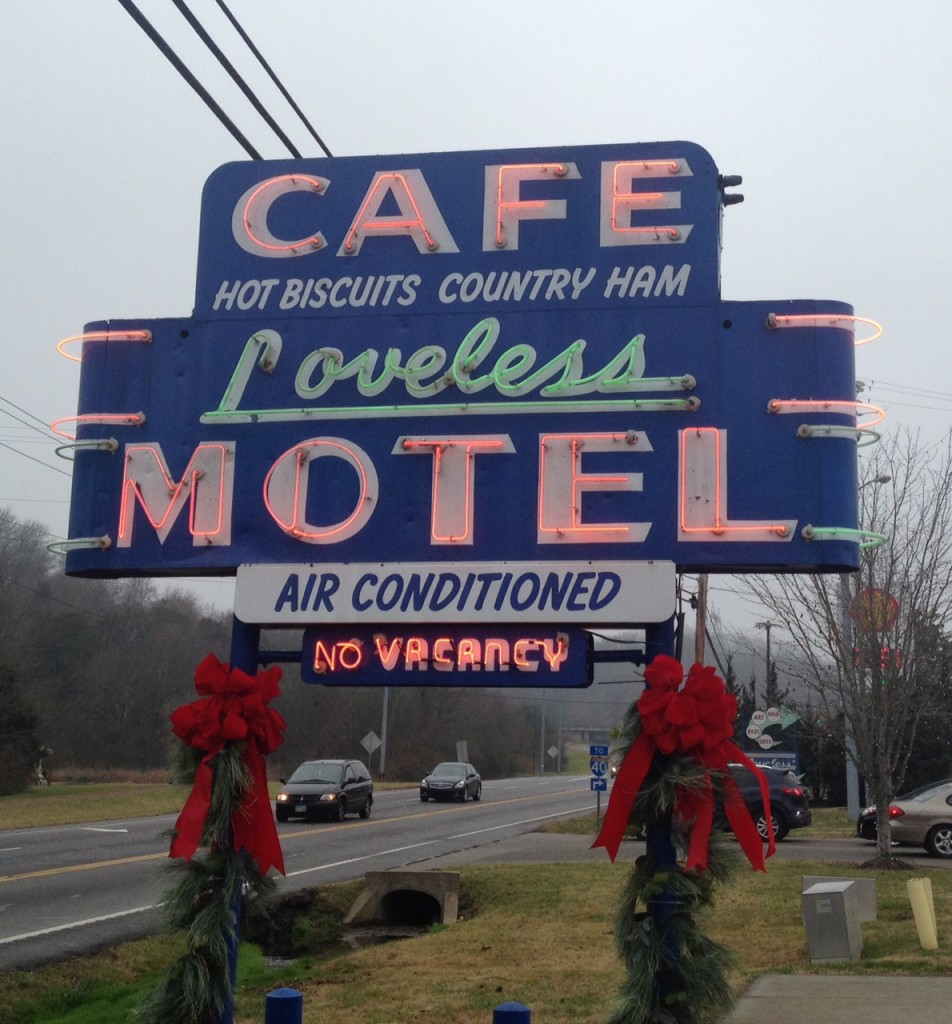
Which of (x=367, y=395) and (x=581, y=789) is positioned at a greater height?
(x=367, y=395)

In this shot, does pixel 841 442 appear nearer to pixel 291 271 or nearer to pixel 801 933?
pixel 291 271

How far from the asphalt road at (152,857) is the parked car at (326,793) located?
0.41 metres

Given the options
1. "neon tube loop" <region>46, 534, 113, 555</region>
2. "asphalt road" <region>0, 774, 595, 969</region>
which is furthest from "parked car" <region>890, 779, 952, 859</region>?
"neon tube loop" <region>46, 534, 113, 555</region>

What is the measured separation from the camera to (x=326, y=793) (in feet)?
98.5

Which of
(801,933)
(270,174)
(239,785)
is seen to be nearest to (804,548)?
(239,785)

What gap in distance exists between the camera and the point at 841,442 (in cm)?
708

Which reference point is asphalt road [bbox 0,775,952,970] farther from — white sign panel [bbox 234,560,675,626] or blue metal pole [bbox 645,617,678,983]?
blue metal pole [bbox 645,617,678,983]

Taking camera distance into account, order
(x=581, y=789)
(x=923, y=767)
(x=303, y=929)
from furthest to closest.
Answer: (x=581, y=789), (x=923, y=767), (x=303, y=929)

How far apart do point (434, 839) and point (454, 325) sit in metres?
19.6

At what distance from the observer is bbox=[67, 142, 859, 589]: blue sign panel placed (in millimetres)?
7105

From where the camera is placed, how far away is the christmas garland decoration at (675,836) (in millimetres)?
5930

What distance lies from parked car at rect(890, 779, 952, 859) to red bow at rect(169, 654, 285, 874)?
17132 mm

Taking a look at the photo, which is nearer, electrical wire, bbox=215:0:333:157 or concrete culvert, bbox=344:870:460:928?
electrical wire, bbox=215:0:333:157

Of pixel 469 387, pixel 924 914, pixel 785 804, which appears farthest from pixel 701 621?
pixel 469 387
